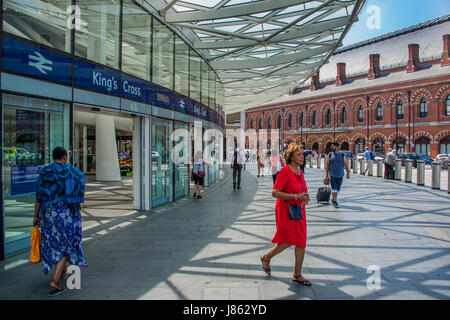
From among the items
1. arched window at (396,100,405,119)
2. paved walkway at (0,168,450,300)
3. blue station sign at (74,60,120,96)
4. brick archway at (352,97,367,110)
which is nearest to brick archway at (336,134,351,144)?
brick archway at (352,97,367,110)

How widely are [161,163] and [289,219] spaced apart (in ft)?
21.6

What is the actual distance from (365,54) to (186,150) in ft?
182

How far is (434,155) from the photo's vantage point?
41.7 m

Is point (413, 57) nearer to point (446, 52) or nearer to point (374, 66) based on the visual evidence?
point (446, 52)

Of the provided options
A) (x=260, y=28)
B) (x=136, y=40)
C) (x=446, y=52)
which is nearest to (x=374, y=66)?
(x=446, y=52)

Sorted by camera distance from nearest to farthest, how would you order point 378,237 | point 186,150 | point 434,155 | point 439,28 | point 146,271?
point 146,271
point 378,237
point 186,150
point 434,155
point 439,28

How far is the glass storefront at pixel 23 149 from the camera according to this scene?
5566 mm

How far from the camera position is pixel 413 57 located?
49.3 metres

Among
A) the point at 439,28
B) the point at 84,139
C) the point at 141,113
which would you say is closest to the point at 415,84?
the point at 439,28

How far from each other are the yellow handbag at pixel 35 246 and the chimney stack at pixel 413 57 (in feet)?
176

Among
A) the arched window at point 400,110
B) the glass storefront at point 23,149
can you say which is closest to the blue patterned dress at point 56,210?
the glass storefront at point 23,149

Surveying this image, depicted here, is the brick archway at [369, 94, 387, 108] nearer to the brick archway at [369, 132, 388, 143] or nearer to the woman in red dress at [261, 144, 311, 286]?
the brick archway at [369, 132, 388, 143]
